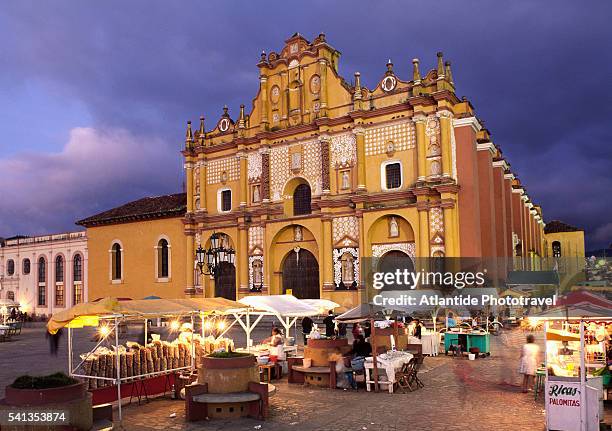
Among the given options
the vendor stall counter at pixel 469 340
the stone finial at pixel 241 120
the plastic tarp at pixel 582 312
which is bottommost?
the vendor stall counter at pixel 469 340

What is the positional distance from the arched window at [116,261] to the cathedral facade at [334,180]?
26.1 ft

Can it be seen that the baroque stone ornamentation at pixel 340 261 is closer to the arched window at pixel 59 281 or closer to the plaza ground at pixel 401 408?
the plaza ground at pixel 401 408

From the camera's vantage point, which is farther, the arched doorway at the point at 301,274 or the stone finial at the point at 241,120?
the stone finial at the point at 241,120

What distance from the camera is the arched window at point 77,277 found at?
5144 cm

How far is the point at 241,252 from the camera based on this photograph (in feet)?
128

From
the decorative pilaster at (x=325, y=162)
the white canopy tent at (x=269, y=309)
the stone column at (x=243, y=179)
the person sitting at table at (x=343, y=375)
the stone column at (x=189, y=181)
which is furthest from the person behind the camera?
the stone column at (x=189, y=181)

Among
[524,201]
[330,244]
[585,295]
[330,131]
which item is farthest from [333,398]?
[524,201]

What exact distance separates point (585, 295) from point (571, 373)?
187cm

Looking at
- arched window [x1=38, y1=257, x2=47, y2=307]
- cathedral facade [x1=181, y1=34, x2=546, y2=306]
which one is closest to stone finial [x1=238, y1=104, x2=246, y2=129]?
cathedral facade [x1=181, y1=34, x2=546, y2=306]

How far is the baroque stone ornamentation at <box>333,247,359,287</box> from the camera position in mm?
34219

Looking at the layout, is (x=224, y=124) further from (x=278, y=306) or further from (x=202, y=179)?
(x=278, y=306)

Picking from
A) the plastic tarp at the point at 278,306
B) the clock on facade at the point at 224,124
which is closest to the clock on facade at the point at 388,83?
the clock on facade at the point at 224,124

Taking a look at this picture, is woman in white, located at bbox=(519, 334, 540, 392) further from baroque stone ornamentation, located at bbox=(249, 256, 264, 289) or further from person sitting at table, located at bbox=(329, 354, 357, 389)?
baroque stone ornamentation, located at bbox=(249, 256, 264, 289)

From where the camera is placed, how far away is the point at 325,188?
35.8 meters
